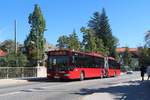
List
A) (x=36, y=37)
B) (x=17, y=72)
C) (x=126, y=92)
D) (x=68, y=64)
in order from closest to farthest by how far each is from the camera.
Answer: (x=126, y=92) → (x=68, y=64) → (x=17, y=72) → (x=36, y=37)

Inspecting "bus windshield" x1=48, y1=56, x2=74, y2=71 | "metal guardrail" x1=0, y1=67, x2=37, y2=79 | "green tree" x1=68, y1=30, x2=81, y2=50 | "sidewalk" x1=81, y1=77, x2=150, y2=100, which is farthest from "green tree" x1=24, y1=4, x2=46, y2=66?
"sidewalk" x1=81, y1=77, x2=150, y2=100

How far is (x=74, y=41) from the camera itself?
81.8 meters

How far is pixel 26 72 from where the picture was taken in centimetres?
4922

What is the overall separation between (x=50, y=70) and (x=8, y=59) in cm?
Result: 1458

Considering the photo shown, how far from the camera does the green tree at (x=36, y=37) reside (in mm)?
63369

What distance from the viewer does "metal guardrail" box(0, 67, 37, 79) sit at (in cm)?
4406

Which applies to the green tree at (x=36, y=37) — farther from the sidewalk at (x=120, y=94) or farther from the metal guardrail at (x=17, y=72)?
the sidewalk at (x=120, y=94)

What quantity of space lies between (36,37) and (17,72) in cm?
1872

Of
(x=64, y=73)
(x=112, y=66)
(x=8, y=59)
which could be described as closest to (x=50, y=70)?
(x=64, y=73)

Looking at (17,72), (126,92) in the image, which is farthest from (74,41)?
(126,92)

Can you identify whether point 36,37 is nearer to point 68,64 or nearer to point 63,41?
point 63,41

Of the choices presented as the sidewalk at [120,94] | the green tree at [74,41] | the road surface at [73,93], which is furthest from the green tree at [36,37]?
the sidewalk at [120,94]

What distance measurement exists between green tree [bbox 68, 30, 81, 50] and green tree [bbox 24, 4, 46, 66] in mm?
13790

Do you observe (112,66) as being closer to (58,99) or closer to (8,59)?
(8,59)
